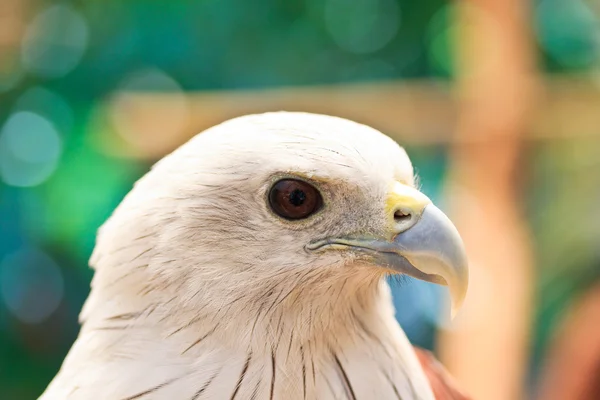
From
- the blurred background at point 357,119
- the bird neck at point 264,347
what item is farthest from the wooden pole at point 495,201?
the bird neck at point 264,347

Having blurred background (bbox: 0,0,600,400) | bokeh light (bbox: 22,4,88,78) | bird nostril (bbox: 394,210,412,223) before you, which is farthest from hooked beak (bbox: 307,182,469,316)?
A: bokeh light (bbox: 22,4,88,78)

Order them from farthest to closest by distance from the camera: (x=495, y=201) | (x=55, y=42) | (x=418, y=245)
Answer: (x=55, y=42) → (x=495, y=201) → (x=418, y=245)

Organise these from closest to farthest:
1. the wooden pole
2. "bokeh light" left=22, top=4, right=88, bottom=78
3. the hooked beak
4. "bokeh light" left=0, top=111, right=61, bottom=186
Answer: the hooked beak, the wooden pole, "bokeh light" left=0, top=111, right=61, bottom=186, "bokeh light" left=22, top=4, right=88, bottom=78

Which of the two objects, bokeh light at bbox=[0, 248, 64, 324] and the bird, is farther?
bokeh light at bbox=[0, 248, 64, 324]

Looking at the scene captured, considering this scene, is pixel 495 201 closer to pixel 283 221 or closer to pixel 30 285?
pixel 283 221

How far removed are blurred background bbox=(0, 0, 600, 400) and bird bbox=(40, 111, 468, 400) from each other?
1877mm

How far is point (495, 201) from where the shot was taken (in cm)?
294

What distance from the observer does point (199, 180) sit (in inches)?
40.5

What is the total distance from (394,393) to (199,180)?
0.45m

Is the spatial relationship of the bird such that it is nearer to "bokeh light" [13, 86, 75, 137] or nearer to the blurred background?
the blurred background

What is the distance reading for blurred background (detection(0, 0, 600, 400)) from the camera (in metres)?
2.97

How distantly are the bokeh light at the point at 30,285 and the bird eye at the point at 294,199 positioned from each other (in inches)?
106

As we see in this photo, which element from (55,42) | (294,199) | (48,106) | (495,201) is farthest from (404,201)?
(55,42)

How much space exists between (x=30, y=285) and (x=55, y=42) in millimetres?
1328
